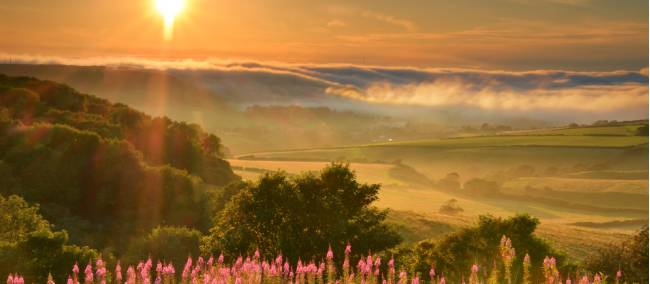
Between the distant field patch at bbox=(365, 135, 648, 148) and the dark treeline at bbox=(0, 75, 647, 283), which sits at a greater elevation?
the distant field patch at bbox=(365, 135, 648, 148)

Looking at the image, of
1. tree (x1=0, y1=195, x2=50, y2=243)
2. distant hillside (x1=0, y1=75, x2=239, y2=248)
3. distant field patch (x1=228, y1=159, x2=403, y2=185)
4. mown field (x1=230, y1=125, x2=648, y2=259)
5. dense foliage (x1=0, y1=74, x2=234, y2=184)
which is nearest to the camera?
tree (x1=0, y1=195, x2=50, y2=243)

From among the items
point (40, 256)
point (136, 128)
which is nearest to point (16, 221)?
point (40, 256)

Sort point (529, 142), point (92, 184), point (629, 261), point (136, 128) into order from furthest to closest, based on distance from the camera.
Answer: point (529, 142)
point (136, 128)
point (92, 184)
point (629, 261)

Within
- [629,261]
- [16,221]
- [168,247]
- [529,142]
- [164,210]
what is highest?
[529,142]

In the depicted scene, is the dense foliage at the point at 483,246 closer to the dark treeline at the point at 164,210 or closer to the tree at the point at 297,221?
the dark treeline at the point at 164,210

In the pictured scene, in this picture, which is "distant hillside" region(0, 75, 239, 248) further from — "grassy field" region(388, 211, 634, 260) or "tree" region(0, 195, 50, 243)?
"grassy field" region(388, 211, 634, 260)

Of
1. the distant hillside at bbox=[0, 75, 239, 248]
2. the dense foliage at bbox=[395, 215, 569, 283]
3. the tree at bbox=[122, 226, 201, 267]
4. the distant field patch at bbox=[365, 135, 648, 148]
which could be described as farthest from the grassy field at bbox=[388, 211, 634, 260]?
the distant field patch at bbox=[365, 135, 648, 148]

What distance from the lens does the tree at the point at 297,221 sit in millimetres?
32188

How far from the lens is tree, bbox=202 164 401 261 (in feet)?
106

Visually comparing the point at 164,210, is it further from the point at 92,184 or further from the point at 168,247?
the point at 168,247

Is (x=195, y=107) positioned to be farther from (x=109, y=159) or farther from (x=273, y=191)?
(x=273, y=191)

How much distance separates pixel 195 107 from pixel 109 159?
323ft

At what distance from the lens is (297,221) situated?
32.8 metres

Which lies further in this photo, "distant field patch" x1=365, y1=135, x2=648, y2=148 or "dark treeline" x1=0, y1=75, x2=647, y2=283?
"distant field patch" x1=365, y1=135, x2=648, y2=148
